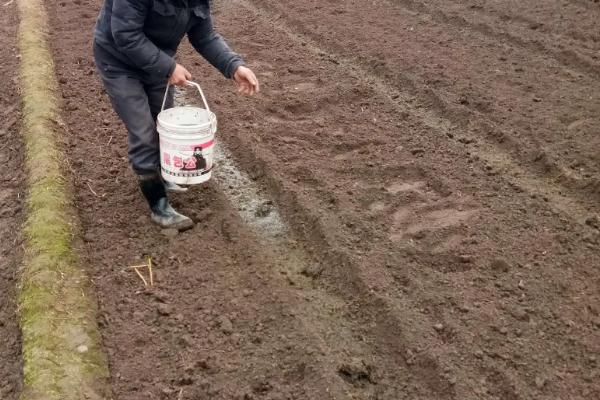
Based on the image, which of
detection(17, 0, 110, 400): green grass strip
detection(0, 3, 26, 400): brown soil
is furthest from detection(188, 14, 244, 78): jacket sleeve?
detection(0, 3, 26, 400): brown soil

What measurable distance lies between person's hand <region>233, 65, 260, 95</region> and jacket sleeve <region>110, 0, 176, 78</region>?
46 cm

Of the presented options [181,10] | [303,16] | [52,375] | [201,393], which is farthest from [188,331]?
[303,16]

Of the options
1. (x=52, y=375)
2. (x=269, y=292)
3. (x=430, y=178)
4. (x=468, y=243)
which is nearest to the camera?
(x=52, y=375)

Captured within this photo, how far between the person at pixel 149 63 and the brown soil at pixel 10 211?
37.4 inches

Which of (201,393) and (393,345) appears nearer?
(201,393)

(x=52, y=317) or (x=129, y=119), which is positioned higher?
(x=129, y=119)

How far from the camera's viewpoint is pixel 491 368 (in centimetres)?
342

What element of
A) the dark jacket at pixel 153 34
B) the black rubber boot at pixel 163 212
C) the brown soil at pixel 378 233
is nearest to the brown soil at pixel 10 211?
the brown soil at pixel 378 233

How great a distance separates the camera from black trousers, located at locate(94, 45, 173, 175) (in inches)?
162

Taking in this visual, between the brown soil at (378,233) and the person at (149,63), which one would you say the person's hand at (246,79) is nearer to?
the person at (149,63)

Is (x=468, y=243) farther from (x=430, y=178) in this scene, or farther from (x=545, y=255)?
(x=430, y=178)

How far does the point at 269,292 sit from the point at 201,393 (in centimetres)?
80

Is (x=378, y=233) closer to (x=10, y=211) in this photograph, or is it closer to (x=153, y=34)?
(x=153, y=34)

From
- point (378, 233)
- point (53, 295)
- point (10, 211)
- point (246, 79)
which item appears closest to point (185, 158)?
point (246, 79)
